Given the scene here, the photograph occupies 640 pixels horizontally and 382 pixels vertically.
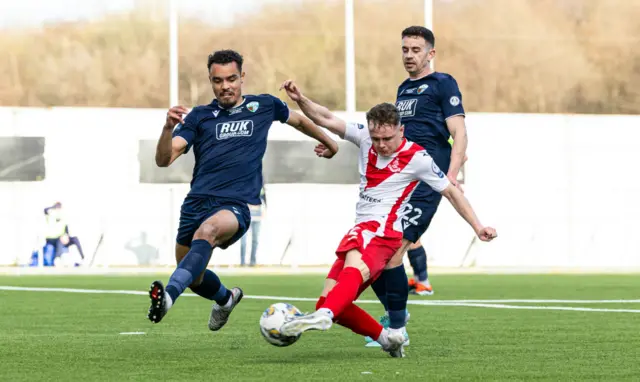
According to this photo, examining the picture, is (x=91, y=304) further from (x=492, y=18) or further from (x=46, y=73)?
(x=492, y=18)

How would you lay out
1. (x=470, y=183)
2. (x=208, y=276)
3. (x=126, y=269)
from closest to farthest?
(x=208, y=276) → (x=126, y=269) → (x=470, y=183)

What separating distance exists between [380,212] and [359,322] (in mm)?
729

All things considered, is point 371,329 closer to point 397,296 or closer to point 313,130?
point 397,296

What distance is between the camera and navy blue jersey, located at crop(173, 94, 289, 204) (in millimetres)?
8781

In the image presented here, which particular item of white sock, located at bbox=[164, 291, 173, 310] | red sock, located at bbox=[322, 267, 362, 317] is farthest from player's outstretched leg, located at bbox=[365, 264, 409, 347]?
white sock, located at bbox=[164, 291, 173, 310]

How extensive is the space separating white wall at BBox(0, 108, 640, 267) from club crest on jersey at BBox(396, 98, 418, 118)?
17231mm

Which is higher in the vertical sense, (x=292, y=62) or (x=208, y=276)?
(x=292, y=62)

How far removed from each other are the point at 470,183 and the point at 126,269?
816 cm

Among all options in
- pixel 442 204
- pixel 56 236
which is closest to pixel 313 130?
pixel 56 236

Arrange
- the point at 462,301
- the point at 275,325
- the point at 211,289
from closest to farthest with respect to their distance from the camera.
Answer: the point at 275,325, the point at 211,289, the point at 462,301

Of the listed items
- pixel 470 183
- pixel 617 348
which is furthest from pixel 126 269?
pixel 617 348

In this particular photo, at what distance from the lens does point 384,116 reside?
25.6 feet

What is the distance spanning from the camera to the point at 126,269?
24.6 meters

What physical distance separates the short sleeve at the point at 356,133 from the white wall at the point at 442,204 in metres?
18.1
